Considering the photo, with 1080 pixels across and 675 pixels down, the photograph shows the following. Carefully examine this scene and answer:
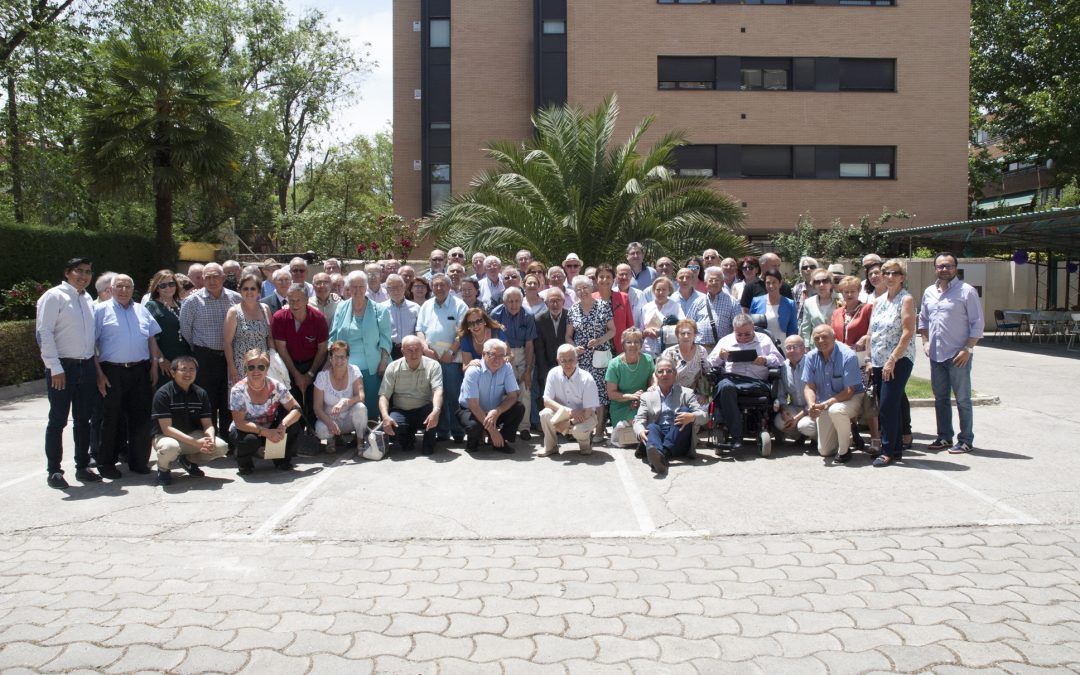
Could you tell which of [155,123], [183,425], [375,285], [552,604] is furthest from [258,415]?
[155,123]

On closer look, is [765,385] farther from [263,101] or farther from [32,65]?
[263,101]

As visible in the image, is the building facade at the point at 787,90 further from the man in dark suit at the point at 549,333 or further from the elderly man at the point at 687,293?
the man in dark suit at the point at 549,333

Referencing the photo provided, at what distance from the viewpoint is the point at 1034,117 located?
30953mm

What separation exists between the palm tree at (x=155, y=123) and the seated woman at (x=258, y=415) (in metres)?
11.8

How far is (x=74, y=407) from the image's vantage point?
7090 millimetres

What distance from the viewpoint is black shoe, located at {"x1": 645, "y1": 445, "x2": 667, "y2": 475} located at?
23.8 feet

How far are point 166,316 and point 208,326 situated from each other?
0.46 meters

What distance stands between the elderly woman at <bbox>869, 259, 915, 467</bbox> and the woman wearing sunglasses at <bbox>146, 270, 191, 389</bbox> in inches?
275

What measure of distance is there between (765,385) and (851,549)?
3006mm

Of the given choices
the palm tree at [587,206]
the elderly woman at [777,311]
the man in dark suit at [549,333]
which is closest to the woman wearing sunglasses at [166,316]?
the man in dark suit at [549,333]

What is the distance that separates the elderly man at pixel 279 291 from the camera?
884cm

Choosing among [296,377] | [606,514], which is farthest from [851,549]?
[296,377]

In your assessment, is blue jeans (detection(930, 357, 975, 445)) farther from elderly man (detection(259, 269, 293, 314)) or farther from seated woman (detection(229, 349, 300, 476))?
elderly man (detection(259, 269, 293, 314))

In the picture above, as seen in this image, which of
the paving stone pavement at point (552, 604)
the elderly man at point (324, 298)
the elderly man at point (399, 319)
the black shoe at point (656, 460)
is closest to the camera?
the paving stone pavement at point (552, 604)
